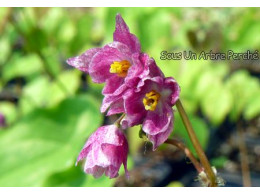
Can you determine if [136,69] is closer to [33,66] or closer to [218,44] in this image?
[218,44]

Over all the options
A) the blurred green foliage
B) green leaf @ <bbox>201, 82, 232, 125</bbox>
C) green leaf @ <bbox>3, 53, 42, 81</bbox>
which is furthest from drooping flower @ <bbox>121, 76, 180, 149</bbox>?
green leaf @ <bbox>3, 53, 42, 81</bbox>

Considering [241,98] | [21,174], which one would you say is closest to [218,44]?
[241,98]

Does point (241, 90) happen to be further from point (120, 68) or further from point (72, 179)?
point (120, 68)

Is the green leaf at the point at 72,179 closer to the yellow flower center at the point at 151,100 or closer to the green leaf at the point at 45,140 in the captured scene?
the green leaf at the point at 45,140

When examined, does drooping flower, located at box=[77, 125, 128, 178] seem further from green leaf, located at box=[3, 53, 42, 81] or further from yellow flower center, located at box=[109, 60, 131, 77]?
green leaf, located at box=[3, 53, 42, 81]

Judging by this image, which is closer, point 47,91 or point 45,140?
point 45,140

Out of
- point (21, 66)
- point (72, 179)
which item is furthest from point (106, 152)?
point (21, 66)

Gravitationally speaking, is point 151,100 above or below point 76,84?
above
